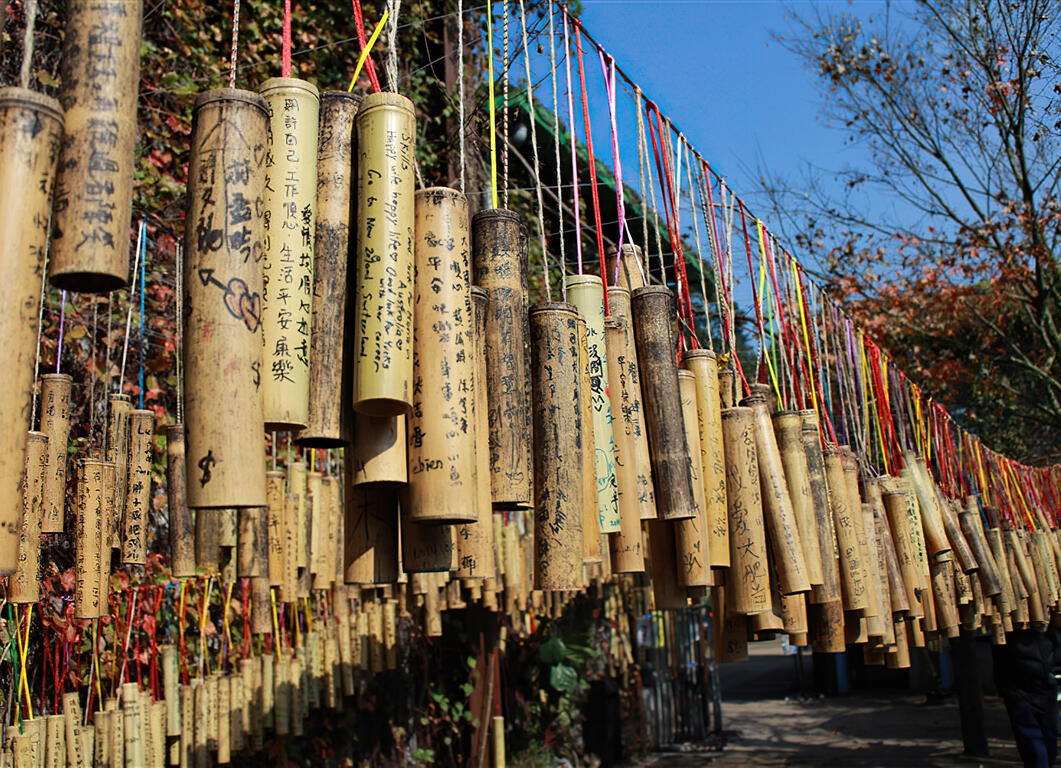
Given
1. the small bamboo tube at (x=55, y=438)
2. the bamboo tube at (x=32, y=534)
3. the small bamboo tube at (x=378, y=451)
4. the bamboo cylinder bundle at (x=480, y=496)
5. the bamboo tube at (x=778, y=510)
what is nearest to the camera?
the small bamboo tube at (x=378, y=451)

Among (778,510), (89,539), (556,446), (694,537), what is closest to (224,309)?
(556,446)

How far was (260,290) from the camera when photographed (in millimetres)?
1239

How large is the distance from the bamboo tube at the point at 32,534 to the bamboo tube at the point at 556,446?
118 cm

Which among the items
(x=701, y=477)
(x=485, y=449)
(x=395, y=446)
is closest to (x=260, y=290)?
(x=395, y=446)

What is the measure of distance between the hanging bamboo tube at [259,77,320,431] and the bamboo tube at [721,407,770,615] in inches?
47.2

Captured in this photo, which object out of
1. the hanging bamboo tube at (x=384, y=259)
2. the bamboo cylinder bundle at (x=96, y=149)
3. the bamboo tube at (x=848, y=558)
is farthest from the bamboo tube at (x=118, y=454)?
the bamboo tube at (x=848, y=558)

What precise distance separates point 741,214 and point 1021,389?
9.26m

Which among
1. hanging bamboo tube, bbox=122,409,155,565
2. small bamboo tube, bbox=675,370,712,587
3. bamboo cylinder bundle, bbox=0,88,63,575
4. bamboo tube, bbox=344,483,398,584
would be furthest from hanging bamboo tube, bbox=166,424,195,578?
bamboo cylinder bundle, bbox=0,88,63,575

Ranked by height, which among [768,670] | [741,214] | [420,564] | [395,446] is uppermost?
[741,214]

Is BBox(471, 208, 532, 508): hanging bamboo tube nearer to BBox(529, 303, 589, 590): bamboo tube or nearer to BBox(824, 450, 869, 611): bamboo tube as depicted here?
BBox(529, 303, 589, 590): bamboo tube

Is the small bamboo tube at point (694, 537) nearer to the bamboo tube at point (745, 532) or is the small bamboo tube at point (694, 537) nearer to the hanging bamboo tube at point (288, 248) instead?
the bamboo tube at point (745, 532)

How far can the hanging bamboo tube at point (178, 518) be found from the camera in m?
2.64

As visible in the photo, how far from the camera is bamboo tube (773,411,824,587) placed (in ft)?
7.61

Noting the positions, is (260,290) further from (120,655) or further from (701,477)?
(120,655)
